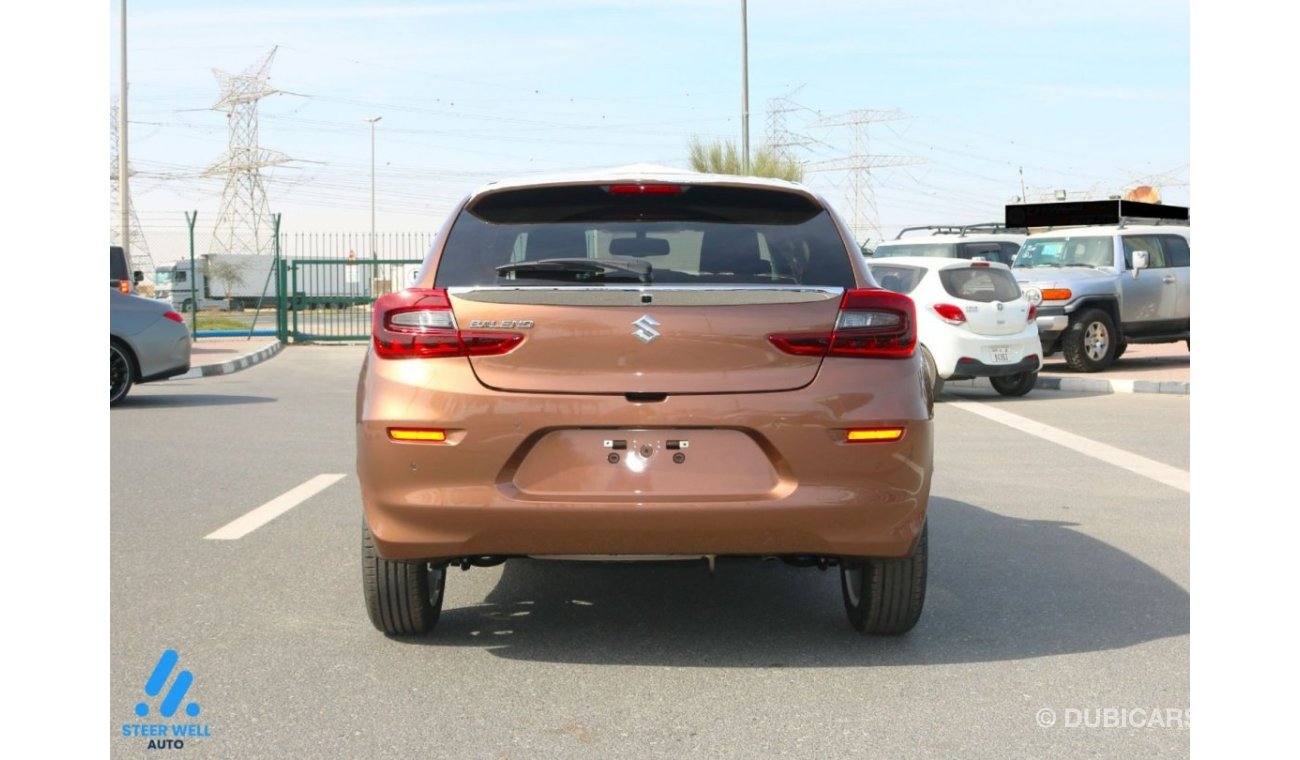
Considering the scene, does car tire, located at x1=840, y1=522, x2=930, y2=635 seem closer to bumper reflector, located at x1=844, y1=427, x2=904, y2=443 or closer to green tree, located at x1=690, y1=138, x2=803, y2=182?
bumper reflector, located at x1=844, y1=427, x2=904, y2=443

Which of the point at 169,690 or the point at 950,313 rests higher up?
the point at 950,313

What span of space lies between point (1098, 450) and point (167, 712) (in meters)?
8.51

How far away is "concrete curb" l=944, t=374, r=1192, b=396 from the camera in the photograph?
56.4ft

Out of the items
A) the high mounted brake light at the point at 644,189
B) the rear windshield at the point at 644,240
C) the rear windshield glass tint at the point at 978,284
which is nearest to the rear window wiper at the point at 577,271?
the rear windshield at the point at 644,240

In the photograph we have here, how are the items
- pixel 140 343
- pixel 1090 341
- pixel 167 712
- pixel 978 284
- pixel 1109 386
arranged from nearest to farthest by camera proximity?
pixel 167 712, pixel 140 343, pixel 978 284, pixel 1109 386, pixel 1090 341

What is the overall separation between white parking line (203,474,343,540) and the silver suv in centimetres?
1200

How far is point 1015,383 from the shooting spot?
1689 cm

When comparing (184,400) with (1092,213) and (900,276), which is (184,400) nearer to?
(900,276)

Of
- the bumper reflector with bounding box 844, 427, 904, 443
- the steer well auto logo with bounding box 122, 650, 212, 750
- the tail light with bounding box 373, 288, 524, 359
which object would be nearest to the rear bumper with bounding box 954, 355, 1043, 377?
the bumper reflector with bounding box 844, 427, 904, 443

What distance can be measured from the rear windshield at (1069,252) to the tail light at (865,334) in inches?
641

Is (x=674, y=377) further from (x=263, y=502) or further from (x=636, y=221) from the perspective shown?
(x=263, y=502)

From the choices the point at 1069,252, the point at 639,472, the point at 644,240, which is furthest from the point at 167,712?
the point at 1069,252

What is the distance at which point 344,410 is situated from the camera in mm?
14594
